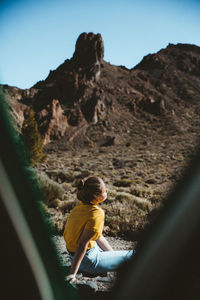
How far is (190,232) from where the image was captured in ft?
3.44

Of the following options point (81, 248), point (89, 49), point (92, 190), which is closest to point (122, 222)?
point (92, 190)

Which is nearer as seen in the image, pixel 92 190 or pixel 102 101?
pixel 92 190

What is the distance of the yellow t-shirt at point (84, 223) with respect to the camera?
254cm

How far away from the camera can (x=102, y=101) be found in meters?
61.2

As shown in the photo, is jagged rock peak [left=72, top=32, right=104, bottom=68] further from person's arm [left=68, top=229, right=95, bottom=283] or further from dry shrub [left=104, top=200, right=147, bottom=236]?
person's arm [left=68, top=229, right=95, bottom=283]

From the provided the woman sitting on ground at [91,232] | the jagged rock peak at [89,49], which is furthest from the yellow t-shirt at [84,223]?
the jagged rock peak at [89,49]

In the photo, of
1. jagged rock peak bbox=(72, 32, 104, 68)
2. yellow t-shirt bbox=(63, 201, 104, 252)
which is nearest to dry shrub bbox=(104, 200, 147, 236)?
yellow t-shirt bbox=(63, 201, 104, 252)

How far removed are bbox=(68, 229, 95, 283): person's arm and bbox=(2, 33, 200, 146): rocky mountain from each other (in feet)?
152

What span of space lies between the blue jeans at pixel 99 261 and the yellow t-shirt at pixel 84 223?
10cm

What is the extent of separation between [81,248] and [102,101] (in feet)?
198

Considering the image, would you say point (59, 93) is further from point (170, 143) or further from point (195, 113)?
point (195, 113)

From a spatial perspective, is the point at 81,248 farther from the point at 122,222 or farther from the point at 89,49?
the point at 89,49

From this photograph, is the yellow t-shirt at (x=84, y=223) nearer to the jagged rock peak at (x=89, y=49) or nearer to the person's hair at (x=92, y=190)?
the person's hair at (x=92, y=190)

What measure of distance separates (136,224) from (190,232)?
17.2ft
